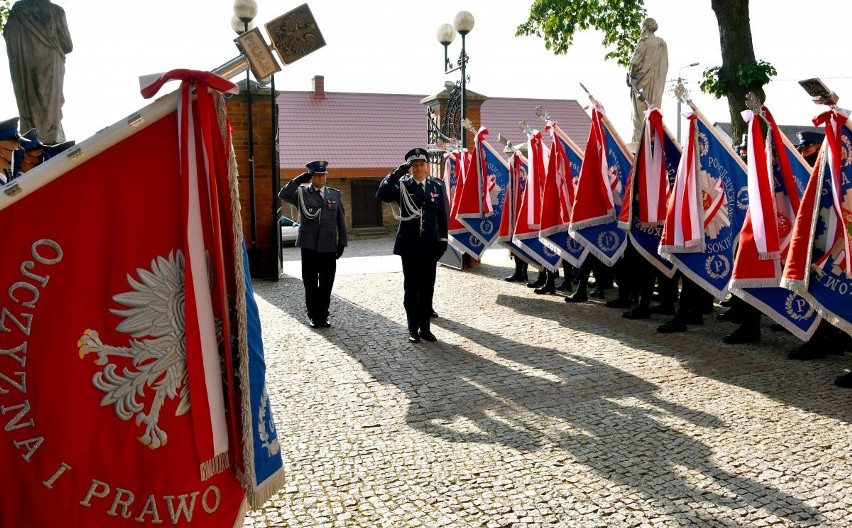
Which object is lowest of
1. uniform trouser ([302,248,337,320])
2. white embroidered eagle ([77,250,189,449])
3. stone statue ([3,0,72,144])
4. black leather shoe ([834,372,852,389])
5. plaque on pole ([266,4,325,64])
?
black leather shoe ([834,372,852,389])

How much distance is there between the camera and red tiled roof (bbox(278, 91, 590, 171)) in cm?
2725

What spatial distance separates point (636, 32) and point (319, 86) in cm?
1766

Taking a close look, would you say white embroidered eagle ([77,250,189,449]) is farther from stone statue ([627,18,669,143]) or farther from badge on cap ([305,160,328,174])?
stone statue ([627,18,669,143])

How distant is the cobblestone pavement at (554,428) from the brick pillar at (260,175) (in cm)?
426

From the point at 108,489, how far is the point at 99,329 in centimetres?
50

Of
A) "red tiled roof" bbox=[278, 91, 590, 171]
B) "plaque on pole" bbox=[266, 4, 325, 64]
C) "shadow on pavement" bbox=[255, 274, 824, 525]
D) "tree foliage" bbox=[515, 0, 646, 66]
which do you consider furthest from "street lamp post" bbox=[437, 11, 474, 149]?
"red tiled roof" bbox=[278, 91, 590, 171]

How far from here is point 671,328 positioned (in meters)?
7.49

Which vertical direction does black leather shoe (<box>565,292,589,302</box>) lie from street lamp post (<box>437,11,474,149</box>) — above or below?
below

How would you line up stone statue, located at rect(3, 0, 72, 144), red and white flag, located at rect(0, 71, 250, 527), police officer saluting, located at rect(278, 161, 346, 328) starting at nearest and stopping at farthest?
red and white flag, located at rect(0, 71, 250, 527), stone statue, located at rect(3, 0, 72, 144), police officer saluting, located at rect(278, 161, 346, 328)

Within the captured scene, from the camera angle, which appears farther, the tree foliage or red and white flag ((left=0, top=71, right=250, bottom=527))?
the tree foliage

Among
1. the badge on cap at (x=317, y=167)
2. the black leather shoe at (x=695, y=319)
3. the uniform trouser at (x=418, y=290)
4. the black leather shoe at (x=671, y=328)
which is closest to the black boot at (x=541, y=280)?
the black leather shoe at (x=695, y=319)

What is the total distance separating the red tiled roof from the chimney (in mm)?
119

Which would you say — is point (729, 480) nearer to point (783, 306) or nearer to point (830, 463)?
point (830, 463)

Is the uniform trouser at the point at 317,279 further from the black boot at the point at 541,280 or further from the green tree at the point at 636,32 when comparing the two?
the green tree at the point at 636,32
